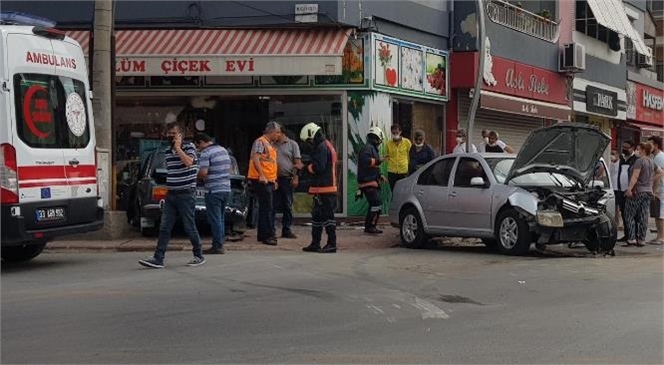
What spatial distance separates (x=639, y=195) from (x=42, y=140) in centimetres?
964

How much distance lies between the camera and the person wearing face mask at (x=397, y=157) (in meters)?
15.7

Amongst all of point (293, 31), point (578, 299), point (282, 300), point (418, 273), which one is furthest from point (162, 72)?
point (578, 299)

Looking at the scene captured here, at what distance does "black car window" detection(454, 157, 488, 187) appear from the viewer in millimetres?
12750

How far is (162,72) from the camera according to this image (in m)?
16.6

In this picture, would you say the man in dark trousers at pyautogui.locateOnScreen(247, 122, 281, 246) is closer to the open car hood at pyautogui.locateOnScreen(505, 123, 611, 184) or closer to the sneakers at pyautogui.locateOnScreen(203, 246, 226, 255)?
the sneakers at pyautogui.locateOnScreen(203, 246, 226, 255)

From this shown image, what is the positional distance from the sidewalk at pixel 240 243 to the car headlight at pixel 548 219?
2947mm

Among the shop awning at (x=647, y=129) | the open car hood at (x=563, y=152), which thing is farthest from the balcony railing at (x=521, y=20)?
the shop awning at (x=647, y=129)

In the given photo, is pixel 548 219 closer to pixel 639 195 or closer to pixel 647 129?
pixel 639 195

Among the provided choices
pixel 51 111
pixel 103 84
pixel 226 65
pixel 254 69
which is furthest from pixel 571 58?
pixel 51 111

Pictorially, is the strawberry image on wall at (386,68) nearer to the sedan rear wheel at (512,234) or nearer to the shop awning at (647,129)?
the sedan rear wheel at (512,234)

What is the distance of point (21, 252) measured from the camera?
11328mm

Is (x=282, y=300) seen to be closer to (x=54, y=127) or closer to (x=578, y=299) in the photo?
(x=578, y=299)

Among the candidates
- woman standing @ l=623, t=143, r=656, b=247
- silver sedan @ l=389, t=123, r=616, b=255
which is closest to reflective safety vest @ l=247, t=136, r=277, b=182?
silver sedan @ l=389, t=123, r=616, b=255

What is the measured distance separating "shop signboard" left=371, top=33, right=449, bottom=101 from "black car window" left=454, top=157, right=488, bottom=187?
445 cm
